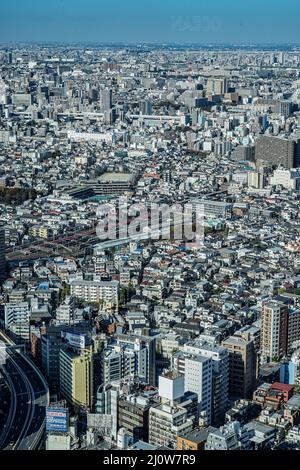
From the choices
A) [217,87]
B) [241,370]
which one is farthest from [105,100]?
[241,370]

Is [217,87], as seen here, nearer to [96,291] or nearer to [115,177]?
[115,177]

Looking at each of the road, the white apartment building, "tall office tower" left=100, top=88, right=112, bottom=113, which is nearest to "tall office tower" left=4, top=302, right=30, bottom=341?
the road

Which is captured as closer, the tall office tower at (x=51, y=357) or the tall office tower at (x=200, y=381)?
the tall office tower at (x=200, y=381)

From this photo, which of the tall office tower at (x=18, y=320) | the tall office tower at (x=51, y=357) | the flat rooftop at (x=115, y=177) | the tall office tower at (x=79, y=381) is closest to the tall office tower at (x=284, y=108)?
the flat rooftop at (x=115, y=177)

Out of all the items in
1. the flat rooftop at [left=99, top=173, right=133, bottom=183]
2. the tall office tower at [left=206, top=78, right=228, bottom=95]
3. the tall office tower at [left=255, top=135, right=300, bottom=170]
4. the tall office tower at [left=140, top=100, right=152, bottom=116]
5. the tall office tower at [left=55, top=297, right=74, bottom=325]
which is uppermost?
the tall office tower at [left=206, top=78, right=228, bottom=95]

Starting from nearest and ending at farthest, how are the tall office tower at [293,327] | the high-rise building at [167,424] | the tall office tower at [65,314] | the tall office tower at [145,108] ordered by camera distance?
the high-rise building at [167,424]
the tall office tower at [293,327]
the tall office tower at [65,314]
the tall office tower at [145,108]

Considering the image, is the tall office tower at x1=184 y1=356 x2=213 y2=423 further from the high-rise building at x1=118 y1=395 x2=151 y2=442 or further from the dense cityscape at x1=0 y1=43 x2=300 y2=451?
the high-rise building at x1=118 y1=395 x2=151 y2=442

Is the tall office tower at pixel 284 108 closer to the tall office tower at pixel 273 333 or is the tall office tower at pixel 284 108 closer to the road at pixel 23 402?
the tall office tower at pixel 273 333
